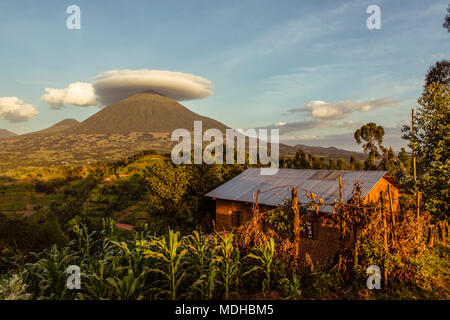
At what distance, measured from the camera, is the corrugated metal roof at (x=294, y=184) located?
13.1 m

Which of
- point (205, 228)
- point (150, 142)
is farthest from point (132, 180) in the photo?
point (150, 142)

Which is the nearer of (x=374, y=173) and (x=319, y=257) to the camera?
(x=319, y=257)

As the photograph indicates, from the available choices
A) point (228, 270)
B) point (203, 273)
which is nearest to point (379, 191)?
point (228, 270)

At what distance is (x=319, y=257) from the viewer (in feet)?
39.1

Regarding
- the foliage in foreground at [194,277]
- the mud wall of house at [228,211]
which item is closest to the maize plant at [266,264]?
the foliage in foreground at [194,277]

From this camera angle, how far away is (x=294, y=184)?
15461 mm

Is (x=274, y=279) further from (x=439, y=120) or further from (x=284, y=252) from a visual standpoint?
(x=439, y=120)

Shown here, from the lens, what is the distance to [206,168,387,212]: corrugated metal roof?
13.1 meters

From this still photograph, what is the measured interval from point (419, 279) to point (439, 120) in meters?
6.80

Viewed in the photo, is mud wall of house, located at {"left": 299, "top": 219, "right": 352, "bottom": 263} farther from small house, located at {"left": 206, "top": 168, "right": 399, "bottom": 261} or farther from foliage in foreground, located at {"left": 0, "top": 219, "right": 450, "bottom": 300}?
foliage in foreground, located at {"left": 0, "top": 219, "right": 450, "bottom": 300}

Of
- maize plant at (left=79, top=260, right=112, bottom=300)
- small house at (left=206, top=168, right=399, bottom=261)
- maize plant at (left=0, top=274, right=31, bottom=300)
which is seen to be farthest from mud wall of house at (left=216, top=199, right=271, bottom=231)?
maize plant at (left=0, top=274, right=31, bottom=300)

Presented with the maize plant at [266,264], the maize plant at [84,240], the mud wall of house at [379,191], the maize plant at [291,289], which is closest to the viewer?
the maize plant at [291,289]

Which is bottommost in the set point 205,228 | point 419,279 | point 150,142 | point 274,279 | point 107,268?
point 205,228

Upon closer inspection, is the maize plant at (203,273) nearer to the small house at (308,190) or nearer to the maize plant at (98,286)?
the maize plant at (98,286)
